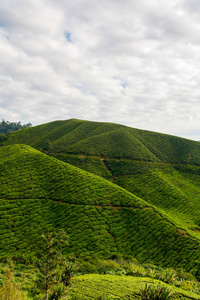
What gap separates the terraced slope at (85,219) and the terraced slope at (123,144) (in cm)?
3767

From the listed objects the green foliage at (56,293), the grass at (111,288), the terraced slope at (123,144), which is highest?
the terraced slope at (123,144)

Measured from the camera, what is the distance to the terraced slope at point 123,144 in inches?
3553

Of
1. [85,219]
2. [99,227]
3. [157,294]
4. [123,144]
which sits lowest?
[99,227]

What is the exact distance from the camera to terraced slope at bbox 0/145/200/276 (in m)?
Result: 33.7

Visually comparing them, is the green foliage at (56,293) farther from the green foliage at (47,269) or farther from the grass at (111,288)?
the grass at (111,288)

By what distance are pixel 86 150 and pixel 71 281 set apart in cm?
6949

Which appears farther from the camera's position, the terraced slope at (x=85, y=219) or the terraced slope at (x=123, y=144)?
the terraced slope at (x=123, y=144)

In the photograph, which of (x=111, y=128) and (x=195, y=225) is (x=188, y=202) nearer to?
(x=195, y=225)

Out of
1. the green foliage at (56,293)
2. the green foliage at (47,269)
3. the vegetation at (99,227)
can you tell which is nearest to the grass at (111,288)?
the vegetation at (99,227)

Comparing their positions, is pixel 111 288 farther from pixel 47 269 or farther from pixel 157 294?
pixel 47 269

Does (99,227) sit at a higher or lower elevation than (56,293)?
lower

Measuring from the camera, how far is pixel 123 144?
3861 inches

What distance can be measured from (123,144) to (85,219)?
6375 cm

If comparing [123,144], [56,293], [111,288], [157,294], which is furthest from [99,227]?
[123,144]
